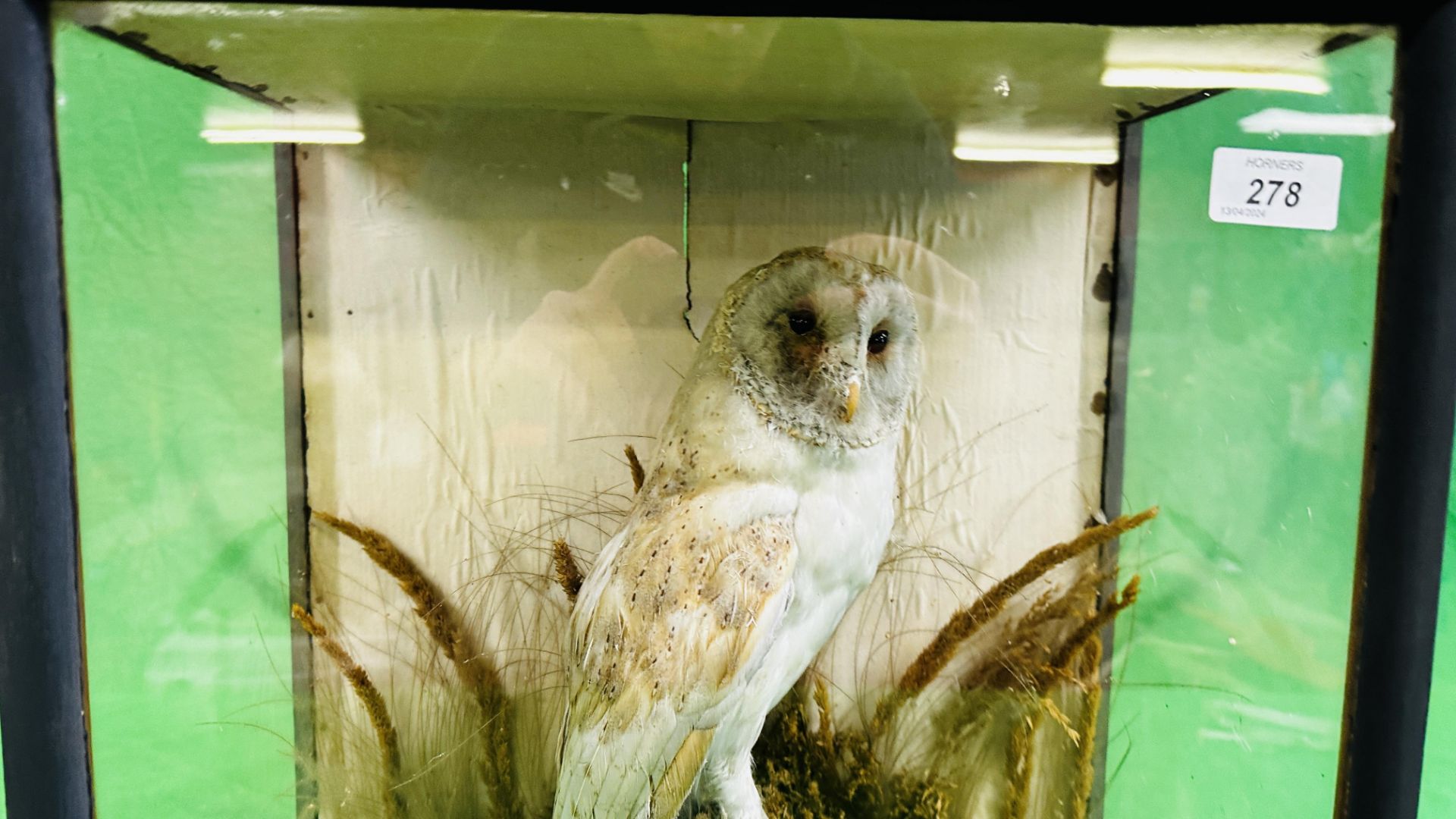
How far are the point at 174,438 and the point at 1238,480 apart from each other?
3.55 ft

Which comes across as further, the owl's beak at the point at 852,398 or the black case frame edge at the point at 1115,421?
the black case frame edge at the point at 1115,421

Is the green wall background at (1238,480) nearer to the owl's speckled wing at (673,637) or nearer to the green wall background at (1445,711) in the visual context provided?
the green wall background at (1445,711)

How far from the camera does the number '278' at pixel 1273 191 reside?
0.75 m

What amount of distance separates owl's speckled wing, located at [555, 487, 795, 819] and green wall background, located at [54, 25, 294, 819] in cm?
40

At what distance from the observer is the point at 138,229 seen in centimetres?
71

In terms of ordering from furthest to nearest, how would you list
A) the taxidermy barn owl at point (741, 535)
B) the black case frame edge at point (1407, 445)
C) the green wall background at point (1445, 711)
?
the green wall background at point (1445, 711)
the taxidermy barn owl at point (741, 535)
the black case frame edge at point (1407, 445)

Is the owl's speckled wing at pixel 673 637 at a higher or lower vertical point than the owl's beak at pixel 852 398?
lower

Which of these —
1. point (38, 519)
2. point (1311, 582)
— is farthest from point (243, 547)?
point (1311, 582)

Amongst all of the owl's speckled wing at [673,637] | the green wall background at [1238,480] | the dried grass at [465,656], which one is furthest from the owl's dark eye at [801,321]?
the dried grass at [465,656]

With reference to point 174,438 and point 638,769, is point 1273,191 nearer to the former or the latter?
point 638,769

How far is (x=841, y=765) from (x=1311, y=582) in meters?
0.51

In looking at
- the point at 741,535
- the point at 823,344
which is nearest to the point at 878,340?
the point at 823,344

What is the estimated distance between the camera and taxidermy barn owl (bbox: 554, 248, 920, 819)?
26.2 inches

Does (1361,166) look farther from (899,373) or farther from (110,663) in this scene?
(110,663)
